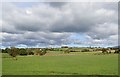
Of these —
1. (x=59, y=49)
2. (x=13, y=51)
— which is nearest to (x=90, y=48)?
(x=59, y=49)

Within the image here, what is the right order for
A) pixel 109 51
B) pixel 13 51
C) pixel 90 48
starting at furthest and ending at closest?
1. pixel 90 48
2. pixel 109 51
3. pixel 13 51

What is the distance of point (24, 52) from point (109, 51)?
47.3m

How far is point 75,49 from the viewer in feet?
570

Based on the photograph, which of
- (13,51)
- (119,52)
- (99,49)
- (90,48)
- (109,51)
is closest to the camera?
(13,51)

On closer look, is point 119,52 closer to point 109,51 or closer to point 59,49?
point 109,51

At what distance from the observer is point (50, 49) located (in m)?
170

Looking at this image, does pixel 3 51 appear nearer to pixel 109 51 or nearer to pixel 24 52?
pixel 24 52

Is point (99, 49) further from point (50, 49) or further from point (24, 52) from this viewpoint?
point (24, 52)

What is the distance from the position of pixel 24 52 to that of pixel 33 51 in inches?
358

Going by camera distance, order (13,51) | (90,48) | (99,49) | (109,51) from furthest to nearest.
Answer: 1. (90,48)
2. (99,49)
3. (109,51)
4. (13,51)

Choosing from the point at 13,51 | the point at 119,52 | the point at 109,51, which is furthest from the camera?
the point at 109,51

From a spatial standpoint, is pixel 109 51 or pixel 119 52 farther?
pixel 109 51

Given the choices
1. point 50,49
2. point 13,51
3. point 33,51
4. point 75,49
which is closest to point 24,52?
point 33,51

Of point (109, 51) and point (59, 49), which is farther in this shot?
point (59, 49)
